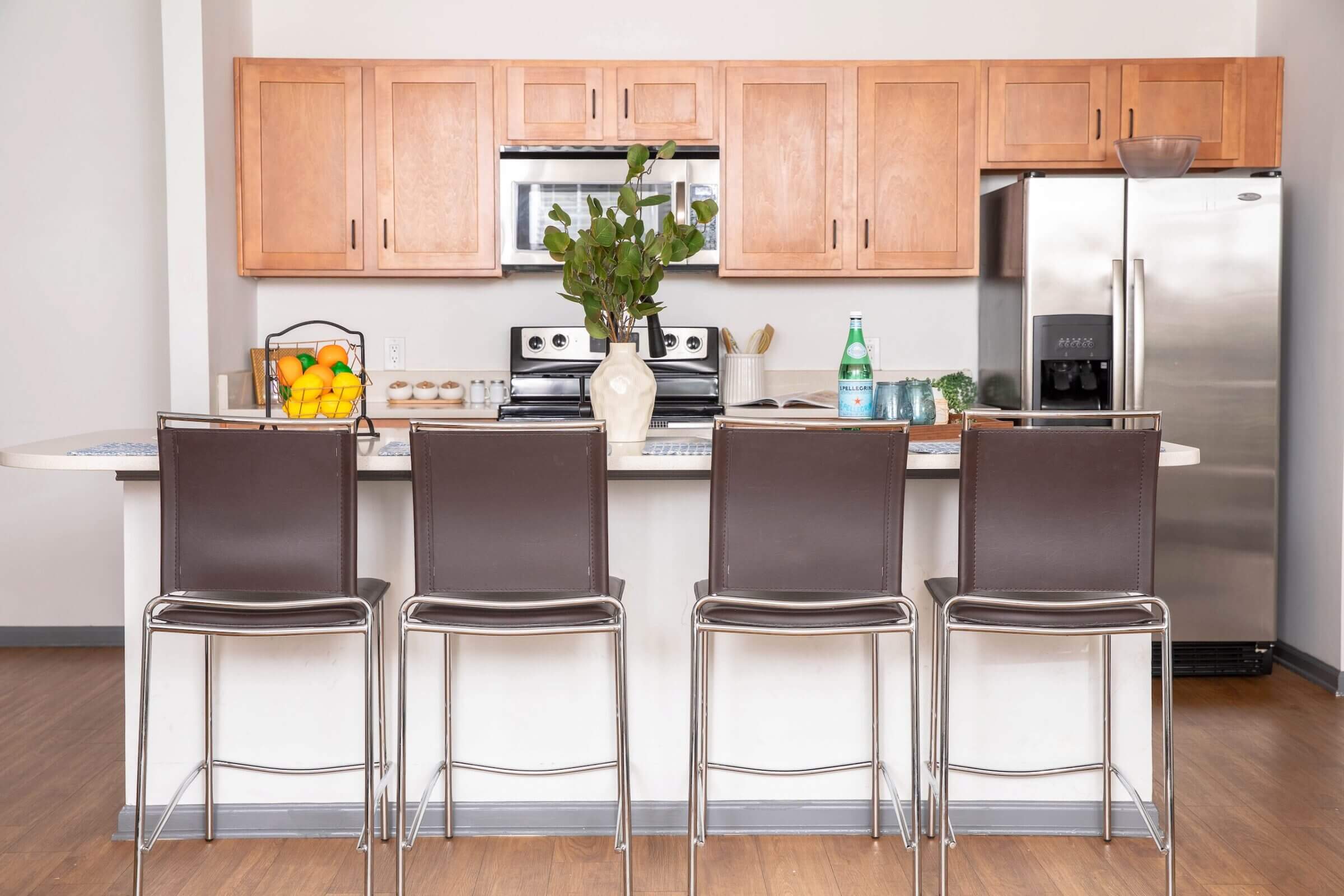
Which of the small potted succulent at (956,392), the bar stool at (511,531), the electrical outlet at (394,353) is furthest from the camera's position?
the electrical outlet at (394,353)

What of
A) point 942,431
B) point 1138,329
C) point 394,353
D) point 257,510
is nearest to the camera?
point 257,510

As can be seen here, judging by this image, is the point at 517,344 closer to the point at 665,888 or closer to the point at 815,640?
the point at 815,640

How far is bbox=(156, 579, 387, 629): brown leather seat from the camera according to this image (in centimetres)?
210

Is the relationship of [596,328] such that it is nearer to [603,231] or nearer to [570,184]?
[603,231]

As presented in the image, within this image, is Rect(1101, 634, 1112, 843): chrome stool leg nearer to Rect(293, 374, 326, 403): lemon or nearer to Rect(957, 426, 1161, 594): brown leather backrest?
Rect(957, 426, 1161, 594): brown leather backrest

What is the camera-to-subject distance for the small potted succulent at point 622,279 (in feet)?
7.80

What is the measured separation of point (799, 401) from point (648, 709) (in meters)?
1.78

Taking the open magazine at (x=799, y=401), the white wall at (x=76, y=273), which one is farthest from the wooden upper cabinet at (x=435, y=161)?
the open magazine at (x=799, y=401)

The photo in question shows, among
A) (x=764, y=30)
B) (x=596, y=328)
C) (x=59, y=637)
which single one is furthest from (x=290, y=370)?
(x=764, y=30)

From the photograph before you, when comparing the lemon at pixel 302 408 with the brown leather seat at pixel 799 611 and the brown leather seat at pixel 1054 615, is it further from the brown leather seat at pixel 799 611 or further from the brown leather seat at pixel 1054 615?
the brown leather seat at pixel 1054 615

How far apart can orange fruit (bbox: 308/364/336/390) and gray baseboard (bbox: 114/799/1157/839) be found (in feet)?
3.10

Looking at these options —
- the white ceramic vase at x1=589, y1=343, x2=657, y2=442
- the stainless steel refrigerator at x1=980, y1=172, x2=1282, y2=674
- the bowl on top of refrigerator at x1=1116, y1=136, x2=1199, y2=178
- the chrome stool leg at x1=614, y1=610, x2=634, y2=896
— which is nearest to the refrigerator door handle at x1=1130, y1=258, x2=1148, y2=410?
the stainless steel refrigerator at x1=980, y1=172, x2=1282, y2=674

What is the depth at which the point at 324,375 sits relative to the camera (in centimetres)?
246

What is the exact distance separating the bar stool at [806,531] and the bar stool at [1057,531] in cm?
14
